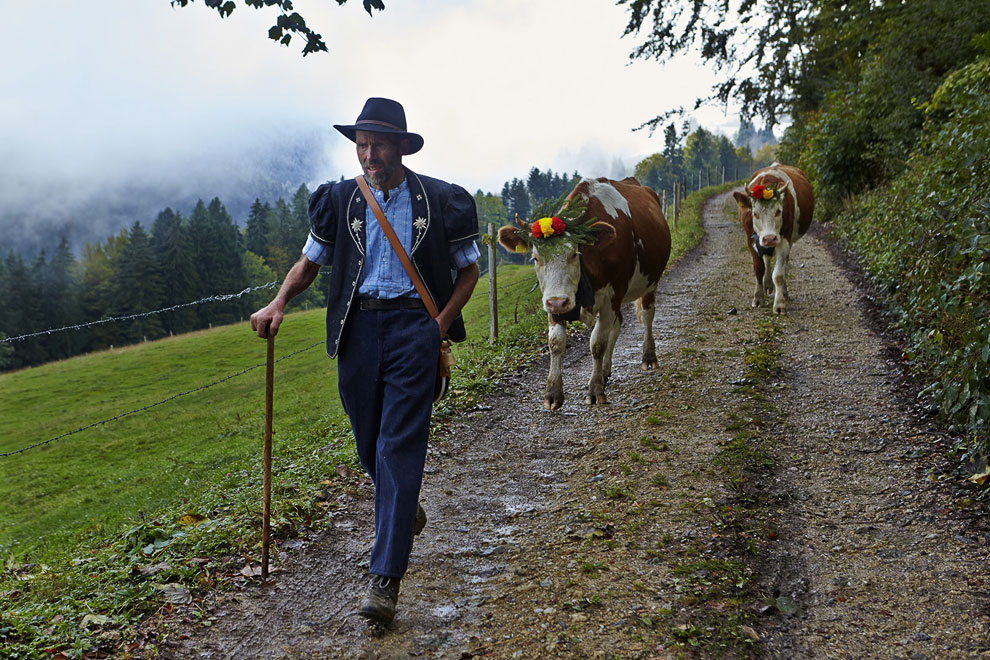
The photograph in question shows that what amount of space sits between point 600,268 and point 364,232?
3744 mm

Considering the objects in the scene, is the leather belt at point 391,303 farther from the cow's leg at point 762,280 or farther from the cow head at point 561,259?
the cow's leg at point 762,280

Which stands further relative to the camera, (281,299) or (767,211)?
(767,211)

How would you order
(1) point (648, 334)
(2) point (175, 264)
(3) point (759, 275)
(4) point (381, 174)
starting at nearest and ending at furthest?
(4) point (381, 174), (1) point (648, 334), (3) point (759, 275), (2) point (175, 264)

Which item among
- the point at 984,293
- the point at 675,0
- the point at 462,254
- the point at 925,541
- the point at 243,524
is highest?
the point at 675,0

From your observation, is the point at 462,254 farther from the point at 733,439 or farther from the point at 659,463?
the point at 733,439

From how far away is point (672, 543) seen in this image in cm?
431

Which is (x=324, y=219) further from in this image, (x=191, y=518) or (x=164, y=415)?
(x=164, y=415)

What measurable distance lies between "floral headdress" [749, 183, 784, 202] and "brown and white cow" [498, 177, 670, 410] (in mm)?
3294

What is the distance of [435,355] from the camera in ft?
11.9

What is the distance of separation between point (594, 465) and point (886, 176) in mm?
14237

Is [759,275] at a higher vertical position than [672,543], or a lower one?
higher

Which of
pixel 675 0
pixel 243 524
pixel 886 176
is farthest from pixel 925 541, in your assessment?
pixel 675 0

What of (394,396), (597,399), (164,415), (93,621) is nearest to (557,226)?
(597,399)

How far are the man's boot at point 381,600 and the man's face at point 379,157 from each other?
194 centimetres
